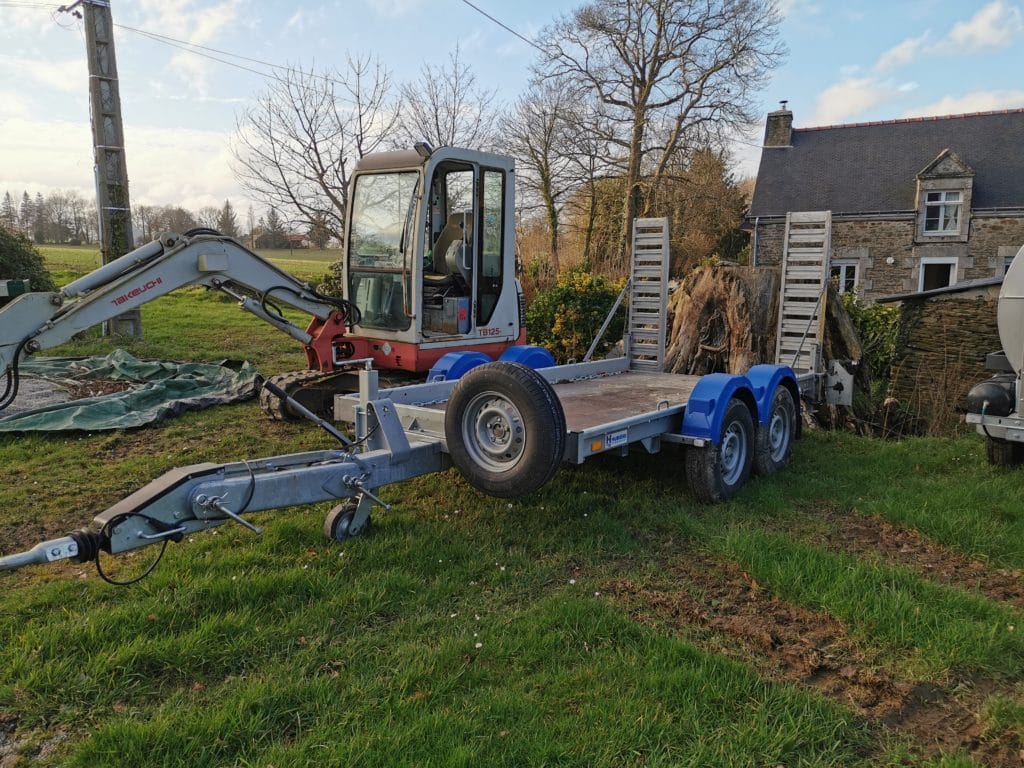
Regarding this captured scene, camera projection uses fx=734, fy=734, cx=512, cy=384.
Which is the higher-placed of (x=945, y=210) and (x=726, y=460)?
(x=945, y=210)

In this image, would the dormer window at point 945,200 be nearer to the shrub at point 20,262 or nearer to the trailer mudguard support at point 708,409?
the trailer mudguard support at point 708,409

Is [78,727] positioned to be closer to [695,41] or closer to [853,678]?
[853,678]

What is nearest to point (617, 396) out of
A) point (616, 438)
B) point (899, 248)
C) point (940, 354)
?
point (616, 438)

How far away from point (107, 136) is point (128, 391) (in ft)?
21.7

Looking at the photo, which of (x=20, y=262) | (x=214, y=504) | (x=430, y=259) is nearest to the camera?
(x=214, y=504)

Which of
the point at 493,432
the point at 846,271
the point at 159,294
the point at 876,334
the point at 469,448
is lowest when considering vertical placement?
the point at 469,448

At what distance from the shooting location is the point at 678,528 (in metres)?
5.04

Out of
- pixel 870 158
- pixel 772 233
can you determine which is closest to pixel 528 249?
pixel 772 233

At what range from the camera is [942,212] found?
2722cm

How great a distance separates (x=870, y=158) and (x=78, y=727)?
3316 cm

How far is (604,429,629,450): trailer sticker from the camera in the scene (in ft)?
15.3

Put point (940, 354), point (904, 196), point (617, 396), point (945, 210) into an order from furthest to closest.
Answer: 1. point (904, 196)
2. point (945, 210)
3. point (940, 354)
4. point (617, 396)

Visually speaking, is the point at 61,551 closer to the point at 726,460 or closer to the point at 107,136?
the point at 726,460

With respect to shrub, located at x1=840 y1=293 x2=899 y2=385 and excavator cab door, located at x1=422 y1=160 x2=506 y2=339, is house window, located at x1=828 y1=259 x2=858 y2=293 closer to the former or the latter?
shrub, located at x1=840 y1=293 x2=899 y2=385
